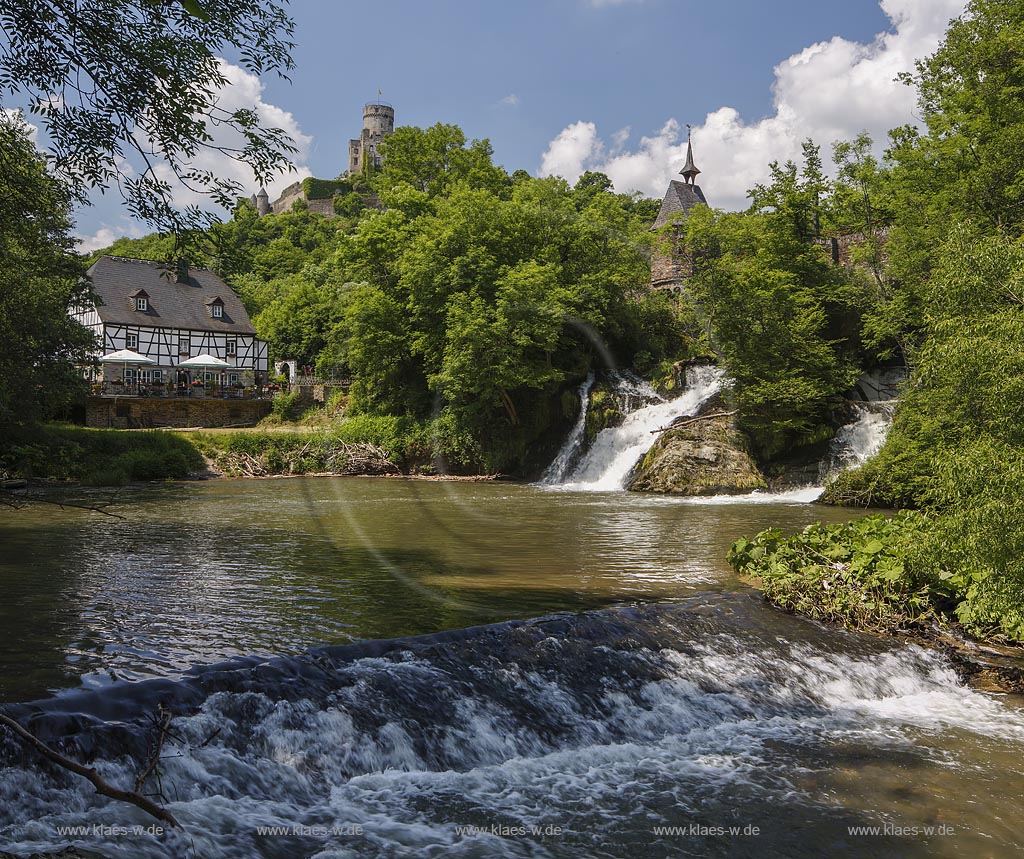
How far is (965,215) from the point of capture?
21281 mm

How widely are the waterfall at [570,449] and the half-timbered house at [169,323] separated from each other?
24143 mm

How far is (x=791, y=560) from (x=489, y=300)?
21.9 meters

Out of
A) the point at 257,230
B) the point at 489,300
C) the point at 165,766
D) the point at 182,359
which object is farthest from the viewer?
the point at 257,230

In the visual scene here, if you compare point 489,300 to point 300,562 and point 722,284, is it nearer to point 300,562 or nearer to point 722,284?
point 722,284

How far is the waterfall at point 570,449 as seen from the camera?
2802cm

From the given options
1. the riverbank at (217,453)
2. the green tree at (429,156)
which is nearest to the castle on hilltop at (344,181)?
the green tree at (429,156)

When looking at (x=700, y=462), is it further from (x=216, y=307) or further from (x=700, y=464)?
(x=216, y=307)

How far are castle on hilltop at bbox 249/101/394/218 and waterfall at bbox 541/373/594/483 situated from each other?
88.0 m

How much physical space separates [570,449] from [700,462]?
596 centimetres

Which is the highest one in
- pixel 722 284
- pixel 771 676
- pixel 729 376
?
pixel 722 284

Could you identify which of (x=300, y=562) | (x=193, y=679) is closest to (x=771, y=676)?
(x=193, y=679)

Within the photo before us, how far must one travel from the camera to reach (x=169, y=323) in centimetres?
4566

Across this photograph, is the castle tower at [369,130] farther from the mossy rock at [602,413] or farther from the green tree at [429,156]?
the mossy rock at [602,413]

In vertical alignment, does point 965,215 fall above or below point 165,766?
above
